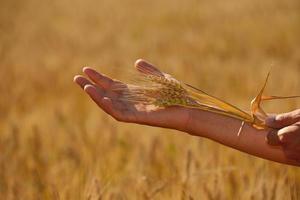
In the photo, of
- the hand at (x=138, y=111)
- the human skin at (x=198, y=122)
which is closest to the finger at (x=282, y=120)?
the human skin at (x=198, y=122)

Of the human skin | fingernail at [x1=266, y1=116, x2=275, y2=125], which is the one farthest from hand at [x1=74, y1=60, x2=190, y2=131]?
fingernail at [x1=266, y1=116, x2=275, y2=125]

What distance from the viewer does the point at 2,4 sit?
10.5 meters

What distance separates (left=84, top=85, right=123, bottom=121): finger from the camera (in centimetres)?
158

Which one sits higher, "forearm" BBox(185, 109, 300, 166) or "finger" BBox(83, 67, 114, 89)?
"finger" BBox(83, 67, 114, 89)

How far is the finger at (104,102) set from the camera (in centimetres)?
158

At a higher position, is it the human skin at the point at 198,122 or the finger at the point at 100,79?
the finger at the point at 100,79

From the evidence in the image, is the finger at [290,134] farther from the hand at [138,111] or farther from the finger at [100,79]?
the finger at [100,79]

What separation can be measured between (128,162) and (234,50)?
11.0ft

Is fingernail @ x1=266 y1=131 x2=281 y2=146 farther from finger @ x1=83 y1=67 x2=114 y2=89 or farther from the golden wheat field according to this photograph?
finger @ x1=83 y1=67 x2=114 y2=89

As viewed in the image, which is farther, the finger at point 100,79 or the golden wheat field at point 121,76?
the golden wheat field at point 121,76

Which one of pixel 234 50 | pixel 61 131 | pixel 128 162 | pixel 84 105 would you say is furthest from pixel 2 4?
pixel 128 162

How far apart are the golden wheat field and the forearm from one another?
149mm

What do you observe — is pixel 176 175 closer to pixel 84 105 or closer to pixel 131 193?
pixel 131 193

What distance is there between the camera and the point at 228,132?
1625 millimetres
